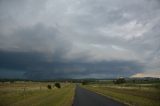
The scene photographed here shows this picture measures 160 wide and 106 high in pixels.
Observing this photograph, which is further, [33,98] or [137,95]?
[137,95]

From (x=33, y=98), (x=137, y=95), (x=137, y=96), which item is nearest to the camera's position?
(x=33, y=98)

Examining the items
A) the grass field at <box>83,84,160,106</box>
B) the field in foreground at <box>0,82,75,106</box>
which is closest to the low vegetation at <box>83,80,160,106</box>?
the grass field at <box>83,84,160,106</box>

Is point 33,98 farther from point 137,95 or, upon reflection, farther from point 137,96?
point 137,95

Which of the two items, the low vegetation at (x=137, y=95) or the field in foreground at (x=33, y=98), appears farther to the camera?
the low vegetation at (x=137, y=95)

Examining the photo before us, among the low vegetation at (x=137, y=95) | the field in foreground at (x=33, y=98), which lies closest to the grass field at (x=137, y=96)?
the low vegetation at (x=137, y=95)

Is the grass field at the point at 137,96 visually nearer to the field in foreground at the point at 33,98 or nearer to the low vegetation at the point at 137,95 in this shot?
the low vegetation at the point at 137,95

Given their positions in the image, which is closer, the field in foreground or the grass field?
the field in foreground

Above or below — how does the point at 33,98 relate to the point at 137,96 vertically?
above

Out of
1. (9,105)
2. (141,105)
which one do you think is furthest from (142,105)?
(9,105)

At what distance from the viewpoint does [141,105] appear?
29.0 m

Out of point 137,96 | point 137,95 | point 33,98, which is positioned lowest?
point 137,96

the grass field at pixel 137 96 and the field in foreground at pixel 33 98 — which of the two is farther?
the grass field at pixel 137 96

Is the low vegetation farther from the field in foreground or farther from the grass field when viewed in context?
the field in foreground

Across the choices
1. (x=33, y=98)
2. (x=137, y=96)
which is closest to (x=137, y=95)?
(x=137, y=96)
